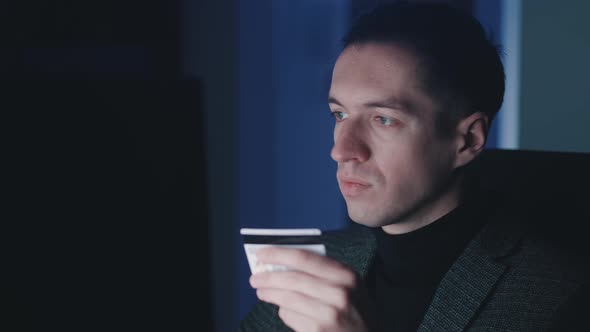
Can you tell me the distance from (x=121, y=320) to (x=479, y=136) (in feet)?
3.23

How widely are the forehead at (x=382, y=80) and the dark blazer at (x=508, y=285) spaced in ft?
1.10

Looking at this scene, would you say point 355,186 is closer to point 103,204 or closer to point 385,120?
point 385,120

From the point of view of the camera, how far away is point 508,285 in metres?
1.04

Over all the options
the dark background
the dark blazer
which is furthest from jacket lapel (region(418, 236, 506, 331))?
the dark background

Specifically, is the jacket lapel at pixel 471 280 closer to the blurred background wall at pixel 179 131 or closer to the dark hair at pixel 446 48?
the dark hair at pixel 446 48

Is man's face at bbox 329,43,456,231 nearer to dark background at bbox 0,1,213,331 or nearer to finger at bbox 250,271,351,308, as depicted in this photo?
finger at bbox 250,271,351,308

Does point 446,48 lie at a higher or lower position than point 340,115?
higher

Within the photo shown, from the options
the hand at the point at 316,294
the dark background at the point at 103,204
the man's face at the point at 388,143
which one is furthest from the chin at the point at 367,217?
the dark background at the point at 103,204

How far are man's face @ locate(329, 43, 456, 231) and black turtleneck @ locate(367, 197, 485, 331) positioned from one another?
76 millimetres

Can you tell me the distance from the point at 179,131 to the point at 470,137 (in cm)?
93

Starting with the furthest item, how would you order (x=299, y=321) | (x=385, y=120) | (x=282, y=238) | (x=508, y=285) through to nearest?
(x=385, y=120) → (x=508, y=285) → (x=299, y=321) → (x=282, y=238)

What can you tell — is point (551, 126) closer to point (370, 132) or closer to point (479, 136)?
point (479, 136)

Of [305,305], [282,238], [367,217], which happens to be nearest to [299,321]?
[305,305]

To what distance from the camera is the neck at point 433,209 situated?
3.90 feet
